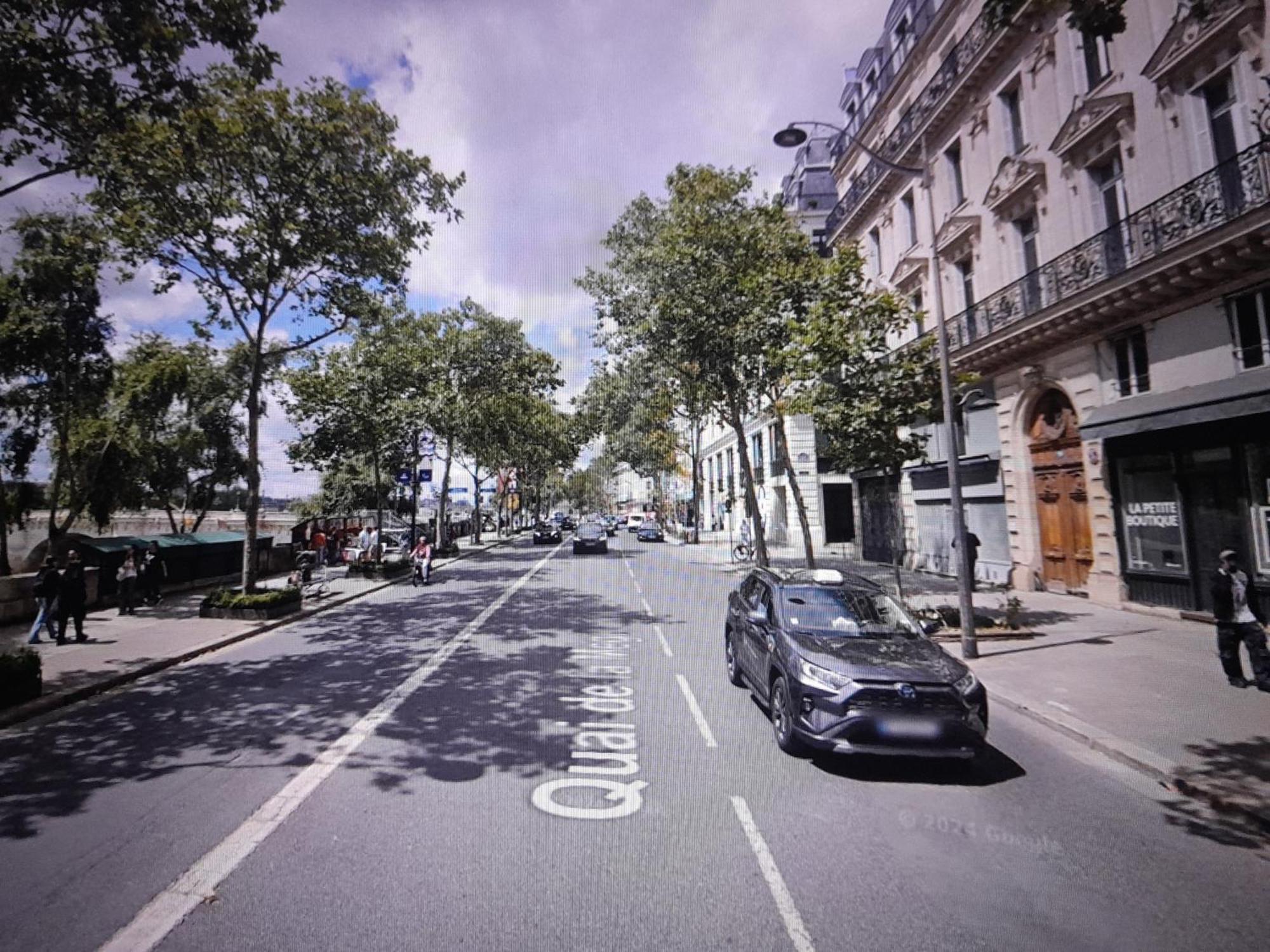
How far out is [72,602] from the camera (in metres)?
11.5

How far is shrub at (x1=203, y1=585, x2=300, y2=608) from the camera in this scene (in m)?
14.1

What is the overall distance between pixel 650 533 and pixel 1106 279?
36.4 metres

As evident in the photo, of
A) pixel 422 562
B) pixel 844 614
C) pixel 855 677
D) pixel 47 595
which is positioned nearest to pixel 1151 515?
pixel 844 614

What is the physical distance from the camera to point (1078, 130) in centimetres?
1380

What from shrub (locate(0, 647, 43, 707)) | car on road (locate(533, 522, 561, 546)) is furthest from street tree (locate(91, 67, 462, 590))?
car on road (locate(533, 522, 561, 546))

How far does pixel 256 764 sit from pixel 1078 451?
643 inches

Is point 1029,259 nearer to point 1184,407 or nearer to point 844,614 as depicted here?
point 1184,407

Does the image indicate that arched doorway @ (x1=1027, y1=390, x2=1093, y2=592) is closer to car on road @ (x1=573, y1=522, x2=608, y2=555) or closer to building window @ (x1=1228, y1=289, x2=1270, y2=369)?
building window @ (x1=1228, y1=289, x2=1270, y2=369)

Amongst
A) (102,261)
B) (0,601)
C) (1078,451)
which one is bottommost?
(0,601)

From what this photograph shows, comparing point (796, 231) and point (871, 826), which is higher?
point (796, 231)

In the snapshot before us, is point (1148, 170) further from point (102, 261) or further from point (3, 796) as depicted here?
point (102, 261)

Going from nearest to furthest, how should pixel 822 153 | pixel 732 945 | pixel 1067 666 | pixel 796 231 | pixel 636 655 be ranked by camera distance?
1. pixel 732 945
2. pixel 1067 666
3. pixel 636 655
4. pixel 796 231
5. pixel 822 153

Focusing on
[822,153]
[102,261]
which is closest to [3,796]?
[102,261]

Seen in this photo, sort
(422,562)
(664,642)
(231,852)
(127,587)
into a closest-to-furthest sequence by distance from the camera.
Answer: (231,852) → (664,642) → (127,587) → (422,562)
